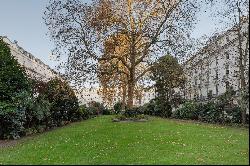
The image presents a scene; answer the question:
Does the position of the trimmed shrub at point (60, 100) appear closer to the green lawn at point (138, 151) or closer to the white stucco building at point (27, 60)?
the green lawn at point (138, 151)

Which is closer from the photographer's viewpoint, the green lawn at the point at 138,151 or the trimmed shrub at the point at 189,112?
the green lawn at the point at 138,151

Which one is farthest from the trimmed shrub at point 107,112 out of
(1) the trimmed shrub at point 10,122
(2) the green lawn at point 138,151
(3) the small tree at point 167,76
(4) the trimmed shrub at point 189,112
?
(2) the green lawn at point 138,151

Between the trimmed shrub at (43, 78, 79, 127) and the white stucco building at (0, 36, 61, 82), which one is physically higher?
the white stucco building at (0, 36, 61, 82)

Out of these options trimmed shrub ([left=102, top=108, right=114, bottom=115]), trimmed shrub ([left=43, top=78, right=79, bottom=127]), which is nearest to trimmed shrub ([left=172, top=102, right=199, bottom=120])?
trimmed shrub ([left=43, top=78, right=79, bottom=127])

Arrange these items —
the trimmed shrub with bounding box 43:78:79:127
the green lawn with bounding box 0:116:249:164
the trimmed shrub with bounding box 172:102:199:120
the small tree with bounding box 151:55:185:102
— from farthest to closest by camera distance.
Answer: the trimmed shrub with bounding box 172:102:199:120 → the small tree with bounding box 151:55:185:102 → the trimmed shrub with bounding box 43:78:79:127 → the green lawn with bounding box 0:116:249:164

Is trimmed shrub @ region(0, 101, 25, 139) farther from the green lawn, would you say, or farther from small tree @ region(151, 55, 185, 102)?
small tree @ region(151, 55, 185, 102)

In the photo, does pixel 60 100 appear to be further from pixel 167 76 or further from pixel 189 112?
pixel 189 112

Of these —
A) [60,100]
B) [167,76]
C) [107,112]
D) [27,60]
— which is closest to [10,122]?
[60,100]

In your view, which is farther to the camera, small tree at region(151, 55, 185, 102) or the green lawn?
small tree at region(151, 55, 185, 102)

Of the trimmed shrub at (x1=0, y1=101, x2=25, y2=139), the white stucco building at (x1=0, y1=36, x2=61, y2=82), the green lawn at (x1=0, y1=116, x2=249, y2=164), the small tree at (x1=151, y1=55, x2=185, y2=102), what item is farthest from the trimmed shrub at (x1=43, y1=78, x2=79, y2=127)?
the white stucco building at (x1=0, y1=36, x2=61, y2=82)

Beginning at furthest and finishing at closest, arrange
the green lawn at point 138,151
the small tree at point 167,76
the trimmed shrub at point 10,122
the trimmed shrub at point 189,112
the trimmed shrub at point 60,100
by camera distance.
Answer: the trimmed shrub at point 189,112 → the small tree at point 167,76 → the trimmed shrub at point 60,100 → the trimmed shrub at point 10,122 → the green lawn at point 138,151

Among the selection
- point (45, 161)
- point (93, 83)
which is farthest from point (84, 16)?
point (45, 161)

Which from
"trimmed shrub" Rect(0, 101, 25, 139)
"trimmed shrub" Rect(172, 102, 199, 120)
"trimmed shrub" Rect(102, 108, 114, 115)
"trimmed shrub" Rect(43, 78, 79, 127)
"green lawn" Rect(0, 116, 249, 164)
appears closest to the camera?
"green lawn" Rect(0, 116, 249, 164)

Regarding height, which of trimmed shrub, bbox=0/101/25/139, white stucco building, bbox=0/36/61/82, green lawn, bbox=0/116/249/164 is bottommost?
green lawn, bbox=0/116/249/164
